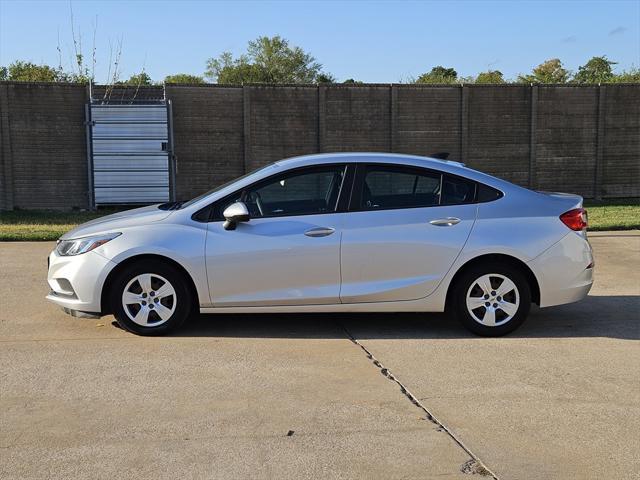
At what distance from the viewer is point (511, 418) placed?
15.3 ft

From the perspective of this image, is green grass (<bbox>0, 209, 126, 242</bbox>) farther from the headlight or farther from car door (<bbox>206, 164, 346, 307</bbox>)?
car door (<bbox>206, 164, 346, 307</bbox>)

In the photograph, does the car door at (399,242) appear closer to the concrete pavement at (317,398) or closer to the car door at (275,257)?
the car door at (275,257)

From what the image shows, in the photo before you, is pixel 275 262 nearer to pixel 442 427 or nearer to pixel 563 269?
pixel 442 427

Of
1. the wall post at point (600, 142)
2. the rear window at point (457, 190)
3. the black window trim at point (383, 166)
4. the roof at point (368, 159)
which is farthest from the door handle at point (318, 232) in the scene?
the wall post at point (600, 142)

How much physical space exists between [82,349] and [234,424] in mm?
2197

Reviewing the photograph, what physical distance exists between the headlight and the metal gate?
1041 centimetres

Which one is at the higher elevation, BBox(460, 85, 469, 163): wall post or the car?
BBox(460, 85, 469, 163): wall post

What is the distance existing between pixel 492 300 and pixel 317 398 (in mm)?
2289

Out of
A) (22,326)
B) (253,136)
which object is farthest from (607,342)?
(253,136)

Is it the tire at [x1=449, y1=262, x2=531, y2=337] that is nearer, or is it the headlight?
the headlight

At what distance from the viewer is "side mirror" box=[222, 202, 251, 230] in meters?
6.43

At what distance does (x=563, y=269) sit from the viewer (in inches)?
262

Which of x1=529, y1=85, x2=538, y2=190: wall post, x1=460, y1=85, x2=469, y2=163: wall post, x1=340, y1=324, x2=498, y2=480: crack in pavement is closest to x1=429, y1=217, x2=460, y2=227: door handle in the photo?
x1=340, y1=324, x2=498, y2=480: crack in pavement

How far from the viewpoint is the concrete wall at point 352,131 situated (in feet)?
Result: 54.4
